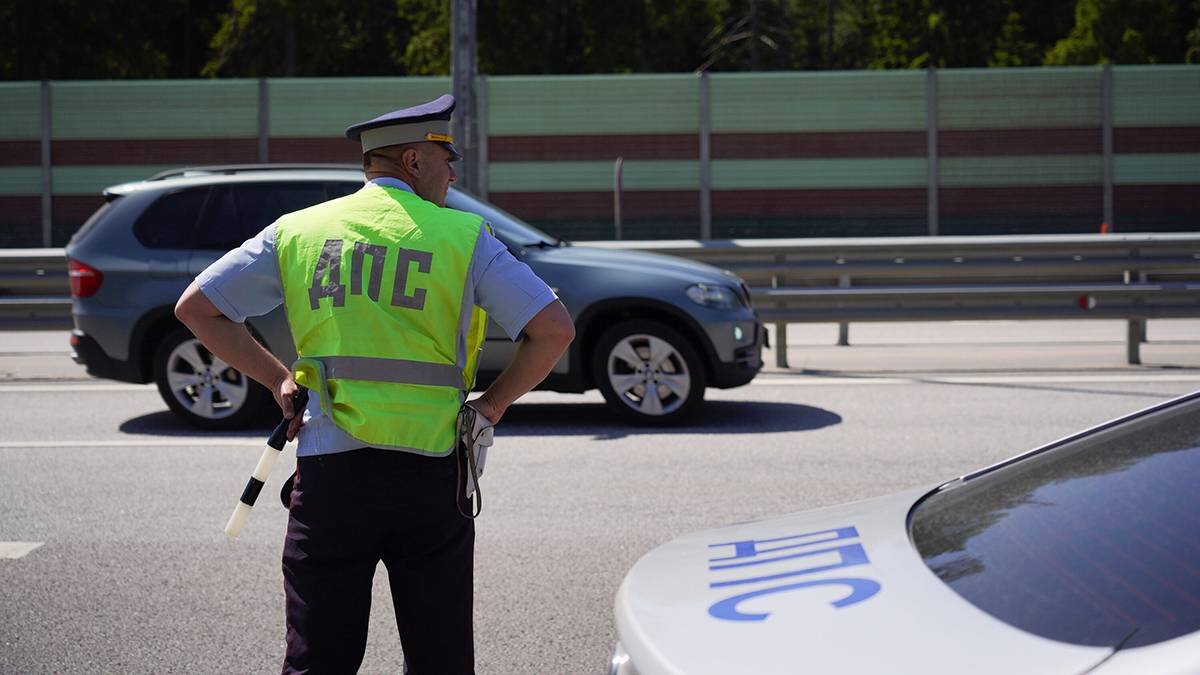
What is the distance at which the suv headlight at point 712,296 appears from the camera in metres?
9.20

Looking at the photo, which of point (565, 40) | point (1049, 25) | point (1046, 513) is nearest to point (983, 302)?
point (1046, 513)

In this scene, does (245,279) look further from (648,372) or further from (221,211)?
(221,211)

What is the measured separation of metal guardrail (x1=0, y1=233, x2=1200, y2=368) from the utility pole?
3.03m

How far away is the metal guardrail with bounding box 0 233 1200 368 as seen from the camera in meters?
12.2

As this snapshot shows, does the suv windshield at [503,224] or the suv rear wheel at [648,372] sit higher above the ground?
the suv windshield at [503,224]

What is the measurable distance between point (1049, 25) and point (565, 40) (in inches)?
830

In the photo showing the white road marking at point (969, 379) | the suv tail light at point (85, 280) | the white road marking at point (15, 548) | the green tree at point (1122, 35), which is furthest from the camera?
the green tree at point (1122, 35)

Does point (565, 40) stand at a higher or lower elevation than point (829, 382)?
higher

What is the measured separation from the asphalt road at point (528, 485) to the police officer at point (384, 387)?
164 centimetres

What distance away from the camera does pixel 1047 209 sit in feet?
78.9

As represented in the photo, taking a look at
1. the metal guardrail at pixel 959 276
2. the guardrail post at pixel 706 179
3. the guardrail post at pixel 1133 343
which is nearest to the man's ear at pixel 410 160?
the metal guardrail at pixel 959 276

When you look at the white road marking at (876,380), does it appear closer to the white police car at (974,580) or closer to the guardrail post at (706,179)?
the white police car at (974,580)

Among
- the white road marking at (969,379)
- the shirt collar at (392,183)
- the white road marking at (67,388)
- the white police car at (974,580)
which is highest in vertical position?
the shirt collar at (392,183)

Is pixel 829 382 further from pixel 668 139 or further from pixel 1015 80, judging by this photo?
pixel 1015 80
